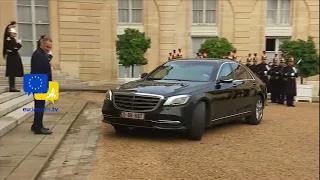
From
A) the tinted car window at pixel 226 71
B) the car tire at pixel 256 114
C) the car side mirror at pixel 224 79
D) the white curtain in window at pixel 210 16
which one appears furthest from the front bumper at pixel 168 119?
the white curtain in window at pixel 210 16

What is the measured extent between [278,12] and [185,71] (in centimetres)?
1616

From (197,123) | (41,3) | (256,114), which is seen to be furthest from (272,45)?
(197,123)

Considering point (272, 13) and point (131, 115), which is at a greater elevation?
point (272, 13)

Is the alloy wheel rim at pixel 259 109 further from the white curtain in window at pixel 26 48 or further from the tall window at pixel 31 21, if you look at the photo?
the white curtain in window at pixel 26 48

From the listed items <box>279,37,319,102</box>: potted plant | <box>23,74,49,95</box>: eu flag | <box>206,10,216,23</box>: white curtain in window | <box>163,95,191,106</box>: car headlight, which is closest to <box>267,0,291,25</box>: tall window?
<box>206,10,216,23</box>: white curtain in window

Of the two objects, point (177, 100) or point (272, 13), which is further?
point (272, 13)

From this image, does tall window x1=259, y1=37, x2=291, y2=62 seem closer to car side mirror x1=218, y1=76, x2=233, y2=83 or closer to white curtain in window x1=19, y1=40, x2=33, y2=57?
white curtain in window x1=19, y1=40, x2=33, y2=57

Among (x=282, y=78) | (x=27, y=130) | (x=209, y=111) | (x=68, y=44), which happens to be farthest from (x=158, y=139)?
(x=68, y=44)

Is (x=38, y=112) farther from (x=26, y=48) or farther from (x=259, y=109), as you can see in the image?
(x=26, y=48)

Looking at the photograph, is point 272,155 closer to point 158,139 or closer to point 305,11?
point 158,139

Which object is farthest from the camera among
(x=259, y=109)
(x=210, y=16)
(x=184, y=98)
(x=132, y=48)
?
(x=210, y=16)

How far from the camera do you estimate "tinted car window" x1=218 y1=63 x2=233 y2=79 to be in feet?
27.7

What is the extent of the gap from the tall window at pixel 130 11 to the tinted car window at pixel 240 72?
12792 mm

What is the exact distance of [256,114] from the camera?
956 centimetres
